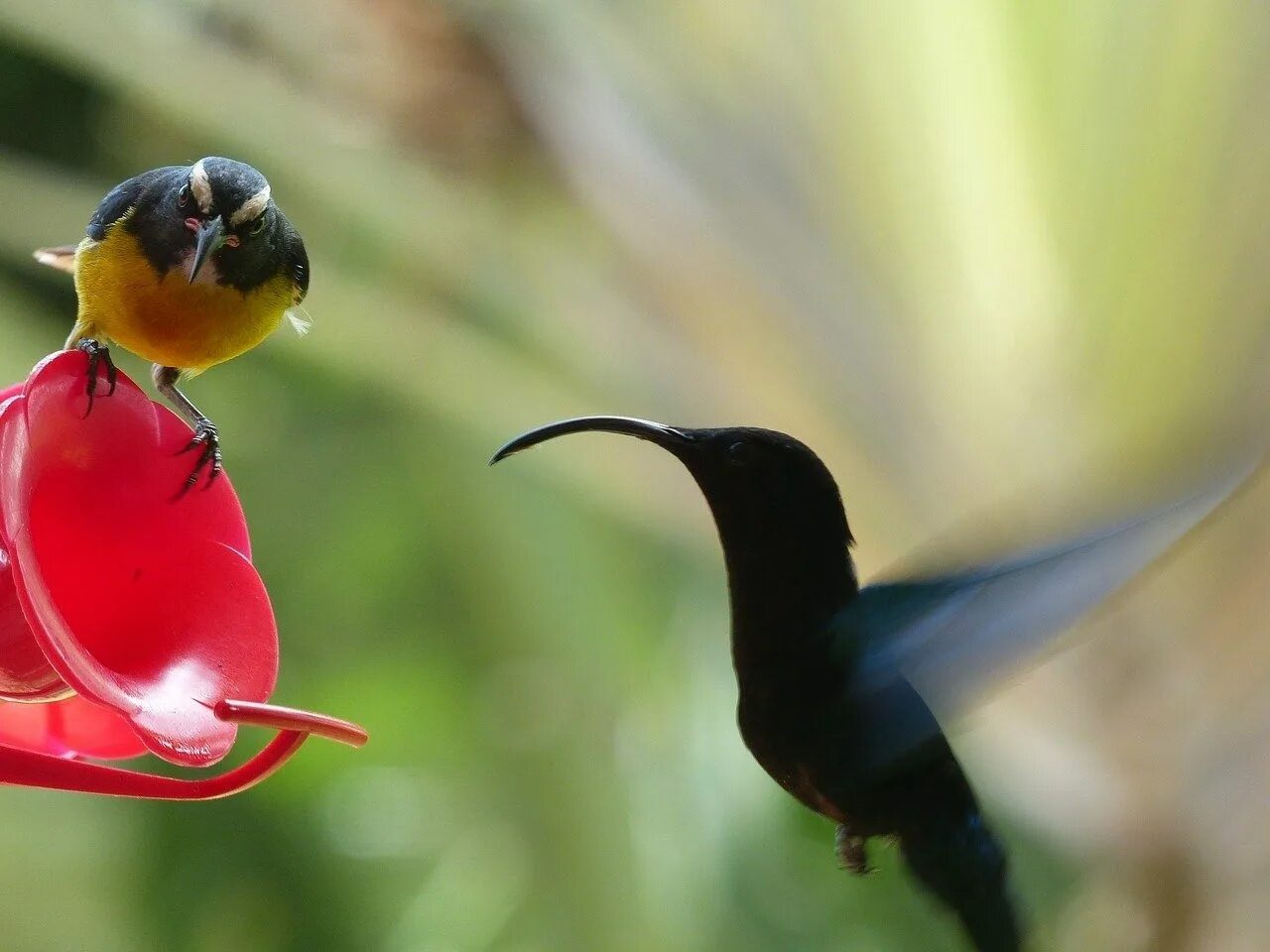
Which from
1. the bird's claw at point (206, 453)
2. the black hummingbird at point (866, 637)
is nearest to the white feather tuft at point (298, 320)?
the bird's claw at point (206, 453)

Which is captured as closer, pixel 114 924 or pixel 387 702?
pixel 114 924

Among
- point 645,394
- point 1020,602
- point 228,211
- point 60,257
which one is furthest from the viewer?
point 645,394

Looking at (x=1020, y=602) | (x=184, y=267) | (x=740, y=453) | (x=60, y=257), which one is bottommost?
(x=1020, y=602)

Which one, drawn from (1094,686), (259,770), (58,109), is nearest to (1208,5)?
(1094,686)

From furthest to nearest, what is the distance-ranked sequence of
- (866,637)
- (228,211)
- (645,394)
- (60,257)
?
(645,394)
(60,257)
(228,211)
(866,637)

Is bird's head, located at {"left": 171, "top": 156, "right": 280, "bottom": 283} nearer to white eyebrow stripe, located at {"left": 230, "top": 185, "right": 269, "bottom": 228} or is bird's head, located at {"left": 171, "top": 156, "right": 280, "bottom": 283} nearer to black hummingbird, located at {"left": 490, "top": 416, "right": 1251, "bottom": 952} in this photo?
white eyebrow stripe, located at {"left": 230, "top": 185, "right": 269, "bottom": 228}

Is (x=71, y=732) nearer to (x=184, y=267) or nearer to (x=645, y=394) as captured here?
(x=184, y=267)

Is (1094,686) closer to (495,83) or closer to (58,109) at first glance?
(495,83)

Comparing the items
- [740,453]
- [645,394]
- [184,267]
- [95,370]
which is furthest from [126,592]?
→ [645,394]
